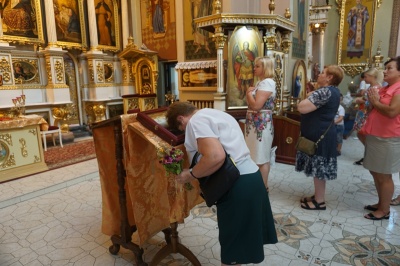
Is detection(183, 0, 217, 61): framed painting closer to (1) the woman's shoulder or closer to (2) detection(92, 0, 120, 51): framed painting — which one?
(2) detection(92, 0, 120, 51): framed painting

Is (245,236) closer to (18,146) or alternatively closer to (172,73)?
(18,146)

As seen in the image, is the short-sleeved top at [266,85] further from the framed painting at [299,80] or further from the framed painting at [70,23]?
the framed painting at [70,23]

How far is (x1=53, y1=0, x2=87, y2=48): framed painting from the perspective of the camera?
7819 millimetres

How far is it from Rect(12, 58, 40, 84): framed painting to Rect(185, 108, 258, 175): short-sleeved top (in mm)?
7461

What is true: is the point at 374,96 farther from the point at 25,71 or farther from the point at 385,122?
the point at 25,71

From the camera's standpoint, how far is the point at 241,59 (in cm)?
518

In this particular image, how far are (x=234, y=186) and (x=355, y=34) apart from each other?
10.2 meters

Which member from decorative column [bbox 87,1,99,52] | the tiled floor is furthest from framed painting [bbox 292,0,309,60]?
decorative column [bbox 87,1,99,52]

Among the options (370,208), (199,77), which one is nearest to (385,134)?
(370,208)

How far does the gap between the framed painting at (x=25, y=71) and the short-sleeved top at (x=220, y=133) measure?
7461 millimetres

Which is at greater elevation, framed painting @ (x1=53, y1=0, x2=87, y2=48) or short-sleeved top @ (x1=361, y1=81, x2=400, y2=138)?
framed painting @ (x1=53, y1=0, x2=87, y2=48)

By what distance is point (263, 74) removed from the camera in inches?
115

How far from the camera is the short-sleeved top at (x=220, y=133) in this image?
143cm

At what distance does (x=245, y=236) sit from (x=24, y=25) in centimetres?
804
